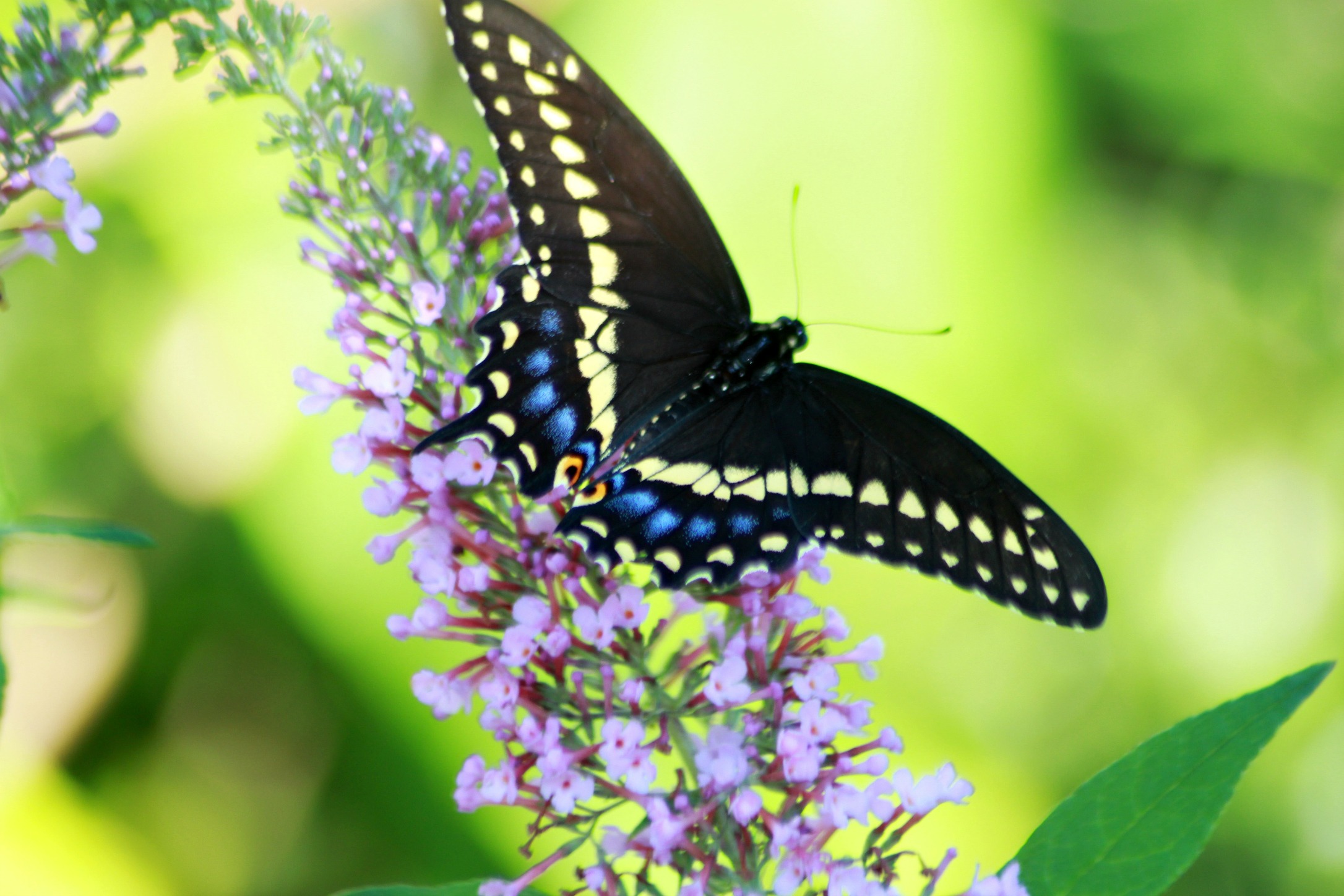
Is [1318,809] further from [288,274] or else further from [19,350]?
[19,350]

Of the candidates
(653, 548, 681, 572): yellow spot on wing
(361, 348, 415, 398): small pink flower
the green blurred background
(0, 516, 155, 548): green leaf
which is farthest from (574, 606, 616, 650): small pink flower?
the green blurred background

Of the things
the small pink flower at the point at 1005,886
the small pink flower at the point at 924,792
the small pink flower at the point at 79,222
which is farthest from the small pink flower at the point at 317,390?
the small pink flower at the point at 1005,886

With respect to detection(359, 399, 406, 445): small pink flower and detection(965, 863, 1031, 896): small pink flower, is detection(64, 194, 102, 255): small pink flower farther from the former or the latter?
detection(965, 863, 1031, 896): small pink flower

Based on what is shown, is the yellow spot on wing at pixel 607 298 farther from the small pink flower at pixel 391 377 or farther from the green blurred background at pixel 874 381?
the green blurred background at pixel 874 381

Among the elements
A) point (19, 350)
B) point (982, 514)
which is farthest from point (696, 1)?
point (982, 514)

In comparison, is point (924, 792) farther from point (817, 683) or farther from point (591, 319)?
point (591, 319)

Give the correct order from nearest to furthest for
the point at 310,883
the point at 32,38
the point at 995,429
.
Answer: the point at 32,38
the point at 310,883
the point at 995,429
